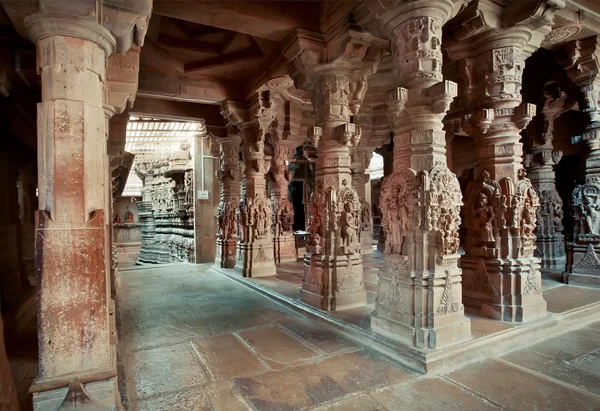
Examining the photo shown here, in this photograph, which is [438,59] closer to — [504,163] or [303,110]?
[504,163]

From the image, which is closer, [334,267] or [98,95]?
[98,95]

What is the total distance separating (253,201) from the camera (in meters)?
8.30

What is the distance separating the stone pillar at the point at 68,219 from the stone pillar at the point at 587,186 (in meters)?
7.39

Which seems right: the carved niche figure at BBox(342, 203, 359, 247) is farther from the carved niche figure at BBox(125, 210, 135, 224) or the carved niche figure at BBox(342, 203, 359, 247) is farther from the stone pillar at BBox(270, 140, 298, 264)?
the carved niche figure at BBox(125, 210, 135, 224)

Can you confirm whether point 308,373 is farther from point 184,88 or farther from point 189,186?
point 189,186

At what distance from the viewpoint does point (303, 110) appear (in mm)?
10797

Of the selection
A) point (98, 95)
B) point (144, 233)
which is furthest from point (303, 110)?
point (144, 233)

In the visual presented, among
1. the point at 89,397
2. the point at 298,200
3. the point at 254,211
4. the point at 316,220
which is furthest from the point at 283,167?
the point at 298,200

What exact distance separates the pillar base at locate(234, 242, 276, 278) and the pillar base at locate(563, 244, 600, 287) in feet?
19.8

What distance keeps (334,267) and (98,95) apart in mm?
3764

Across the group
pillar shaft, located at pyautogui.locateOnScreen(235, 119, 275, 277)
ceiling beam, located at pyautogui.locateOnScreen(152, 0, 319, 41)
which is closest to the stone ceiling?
pillar shaft, located at pyautogui.locateOnScreen(235, 119, 275, 277)

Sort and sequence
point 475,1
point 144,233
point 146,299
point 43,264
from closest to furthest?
point 43,264 < point 475,1 < point 146,299 < point 144,233

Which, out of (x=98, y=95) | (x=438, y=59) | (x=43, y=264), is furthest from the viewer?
(x=438, y=59)

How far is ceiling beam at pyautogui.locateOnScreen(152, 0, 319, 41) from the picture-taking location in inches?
181
